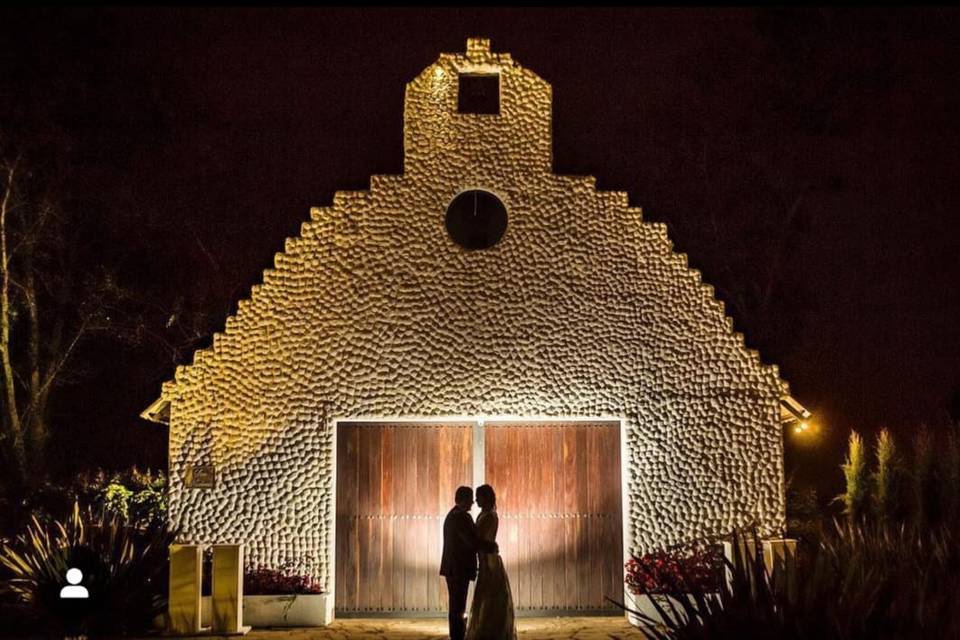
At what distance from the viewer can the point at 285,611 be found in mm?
12336

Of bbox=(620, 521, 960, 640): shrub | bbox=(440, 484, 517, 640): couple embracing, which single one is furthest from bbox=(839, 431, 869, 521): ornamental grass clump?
bbox=(620, 521, 960, 640): shrub

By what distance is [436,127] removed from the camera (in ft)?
43.7

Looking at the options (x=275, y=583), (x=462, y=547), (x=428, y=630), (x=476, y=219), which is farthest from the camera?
(x=476, y=219)

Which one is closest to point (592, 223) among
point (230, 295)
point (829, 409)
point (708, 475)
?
point (708, 475)

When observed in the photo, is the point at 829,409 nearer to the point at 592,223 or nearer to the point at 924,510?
the point at 924,510

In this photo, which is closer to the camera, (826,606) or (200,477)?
(826,606)

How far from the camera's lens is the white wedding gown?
1024 centimetres

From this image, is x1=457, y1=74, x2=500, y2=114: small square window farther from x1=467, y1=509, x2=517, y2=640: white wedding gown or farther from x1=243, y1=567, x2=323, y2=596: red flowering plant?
x1=243, y1=567, x2=323, y2=596: red flowering plant

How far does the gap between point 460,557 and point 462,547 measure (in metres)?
0.11

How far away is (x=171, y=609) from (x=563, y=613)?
4.77 m

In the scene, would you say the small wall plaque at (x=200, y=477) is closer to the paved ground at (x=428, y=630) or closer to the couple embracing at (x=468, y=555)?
the paved ground at (x=428, y=630)

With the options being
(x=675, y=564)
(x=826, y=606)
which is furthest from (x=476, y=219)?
(x=826, y=606)

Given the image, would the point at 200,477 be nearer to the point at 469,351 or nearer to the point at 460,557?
the point at 469,351

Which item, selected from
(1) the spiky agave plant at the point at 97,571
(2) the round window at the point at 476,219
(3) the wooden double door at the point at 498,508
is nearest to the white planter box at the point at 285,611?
(3) the wooden double door at the point at 498,508
